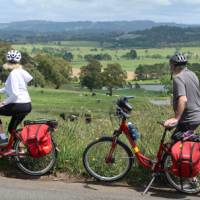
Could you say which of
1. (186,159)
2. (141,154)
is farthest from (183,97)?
(141,154)

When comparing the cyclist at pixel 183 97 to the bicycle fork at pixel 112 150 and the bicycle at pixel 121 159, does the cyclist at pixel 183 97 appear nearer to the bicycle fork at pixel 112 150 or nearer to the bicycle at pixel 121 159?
the bicycle at pixel 121 159

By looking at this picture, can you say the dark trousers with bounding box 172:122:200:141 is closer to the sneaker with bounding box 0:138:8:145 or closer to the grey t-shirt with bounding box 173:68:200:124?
the grey t-shirt with bounding box 173:68:200:124

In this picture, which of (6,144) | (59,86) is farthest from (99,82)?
Answer: (6,144)

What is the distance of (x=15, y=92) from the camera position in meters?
8.14

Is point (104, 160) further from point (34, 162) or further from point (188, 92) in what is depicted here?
point (188, 92)

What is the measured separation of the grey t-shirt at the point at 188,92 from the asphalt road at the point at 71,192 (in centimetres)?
Result: 112

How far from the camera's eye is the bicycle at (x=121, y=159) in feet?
24.8

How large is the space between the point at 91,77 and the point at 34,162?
372ft

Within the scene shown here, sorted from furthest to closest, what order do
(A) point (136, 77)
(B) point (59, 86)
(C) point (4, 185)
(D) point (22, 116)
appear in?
(A) point (136, 77), (B) point (59, 86), (D) point (22, 116), (C) point (4, 185)

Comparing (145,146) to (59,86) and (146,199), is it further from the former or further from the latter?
(59,86)

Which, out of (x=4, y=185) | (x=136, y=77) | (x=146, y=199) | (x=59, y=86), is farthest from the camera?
(x=136, y=77)

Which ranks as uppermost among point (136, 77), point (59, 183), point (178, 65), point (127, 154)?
point (178, 65)

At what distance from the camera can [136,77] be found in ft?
458

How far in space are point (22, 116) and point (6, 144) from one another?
1.76ft
